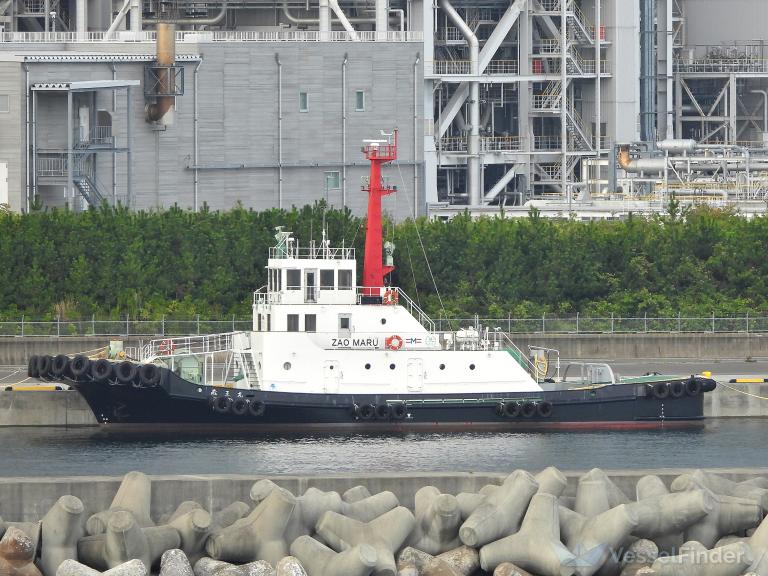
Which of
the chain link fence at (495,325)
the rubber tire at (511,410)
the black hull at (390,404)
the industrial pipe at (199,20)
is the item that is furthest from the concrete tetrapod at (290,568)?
the industrial pipe at (199,20)

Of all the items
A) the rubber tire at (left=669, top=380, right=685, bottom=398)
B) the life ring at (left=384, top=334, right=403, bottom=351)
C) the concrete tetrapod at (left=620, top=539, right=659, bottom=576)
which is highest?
the life ring at (left=384, top=334, right=403, bottom=351)

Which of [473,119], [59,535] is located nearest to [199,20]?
[473,119]

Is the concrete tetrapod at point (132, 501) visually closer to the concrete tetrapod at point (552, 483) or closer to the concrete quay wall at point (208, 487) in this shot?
the concrete quay wall at point (208, 487)

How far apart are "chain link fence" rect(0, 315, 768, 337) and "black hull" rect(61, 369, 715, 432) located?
30.0 feet

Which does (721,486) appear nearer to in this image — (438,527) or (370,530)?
(438,527)

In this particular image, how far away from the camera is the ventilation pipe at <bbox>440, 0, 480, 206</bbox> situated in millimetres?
95250

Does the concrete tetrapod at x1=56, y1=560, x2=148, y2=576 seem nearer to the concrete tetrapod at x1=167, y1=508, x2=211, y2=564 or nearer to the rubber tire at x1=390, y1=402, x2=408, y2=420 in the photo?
the concrete tetrapod at x1=167, y1=508, x2=211, y2=564

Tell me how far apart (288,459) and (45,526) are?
15246mm

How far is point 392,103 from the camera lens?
83812mm

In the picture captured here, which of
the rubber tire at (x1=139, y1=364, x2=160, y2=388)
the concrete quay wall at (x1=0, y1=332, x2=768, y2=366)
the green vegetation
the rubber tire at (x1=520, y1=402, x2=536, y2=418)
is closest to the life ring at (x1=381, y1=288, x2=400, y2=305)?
the rubber tire at (x1=520, y1=402, x2=536, y2=418)

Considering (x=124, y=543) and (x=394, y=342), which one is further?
(x=394, y=342)

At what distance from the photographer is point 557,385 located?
51812 millimetres

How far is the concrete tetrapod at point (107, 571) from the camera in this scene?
28664 millimetres

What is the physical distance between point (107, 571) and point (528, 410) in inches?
914
